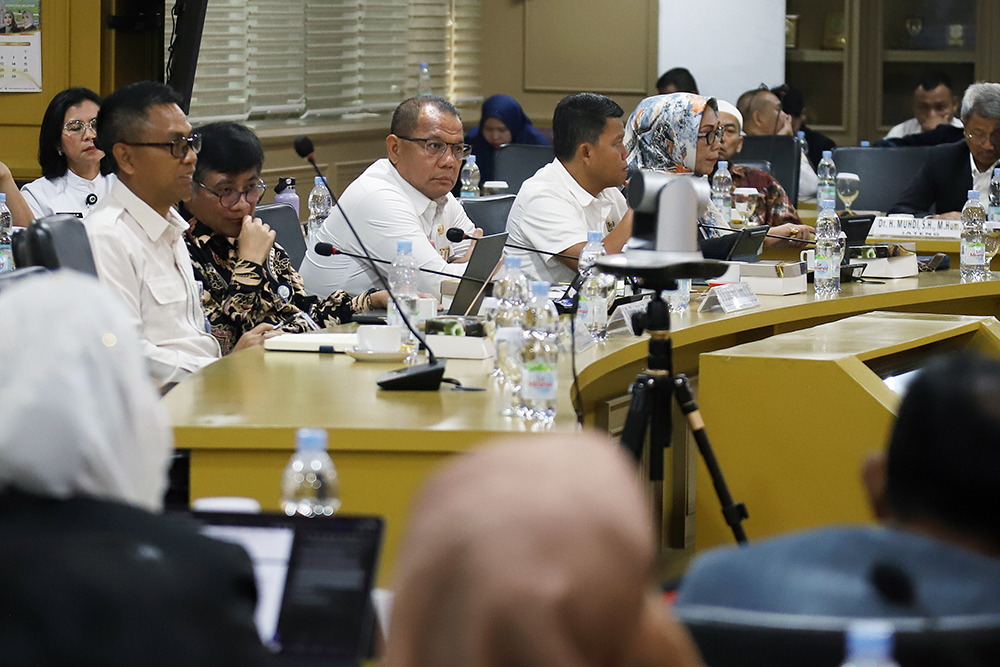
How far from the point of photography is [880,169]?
6.21 meters

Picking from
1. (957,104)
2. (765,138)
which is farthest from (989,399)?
(957,104)

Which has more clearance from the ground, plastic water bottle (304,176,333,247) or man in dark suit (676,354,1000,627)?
plastic water bottle (304,176,333,247)

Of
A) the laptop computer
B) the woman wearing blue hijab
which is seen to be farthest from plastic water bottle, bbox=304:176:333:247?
the laptop computer

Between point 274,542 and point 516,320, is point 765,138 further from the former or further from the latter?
point 274,542

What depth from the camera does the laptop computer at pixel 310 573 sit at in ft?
4.10

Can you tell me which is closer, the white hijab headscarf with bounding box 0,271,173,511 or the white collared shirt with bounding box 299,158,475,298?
the white hijab headscarf with bounding box 0,271,173,511

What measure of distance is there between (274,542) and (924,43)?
335 inches

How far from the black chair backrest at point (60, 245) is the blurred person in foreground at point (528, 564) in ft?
6.20

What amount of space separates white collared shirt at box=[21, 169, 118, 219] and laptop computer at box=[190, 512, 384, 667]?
3628 millimetres

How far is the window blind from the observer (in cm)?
624

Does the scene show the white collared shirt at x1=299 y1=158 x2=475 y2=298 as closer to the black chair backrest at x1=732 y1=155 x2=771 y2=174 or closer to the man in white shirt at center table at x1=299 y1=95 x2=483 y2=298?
the man in white shirt at center table at x1=299 y1=95 x2=483 y2=298

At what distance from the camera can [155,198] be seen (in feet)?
9.29

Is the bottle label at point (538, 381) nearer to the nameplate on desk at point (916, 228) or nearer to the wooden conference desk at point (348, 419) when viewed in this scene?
the wooden conference desk at point (348, 419)

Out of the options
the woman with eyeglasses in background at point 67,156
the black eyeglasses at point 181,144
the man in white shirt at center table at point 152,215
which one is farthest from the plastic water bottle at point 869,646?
the woman with eyeglasses in background at point 67,156
